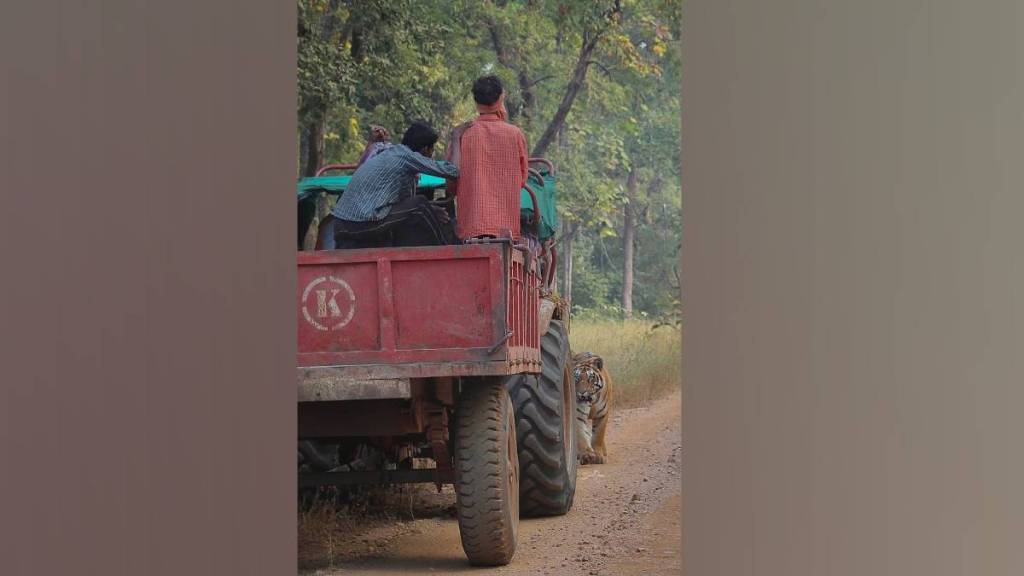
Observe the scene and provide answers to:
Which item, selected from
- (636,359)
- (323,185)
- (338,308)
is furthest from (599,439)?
(636,359)

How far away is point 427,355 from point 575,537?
1.82 m

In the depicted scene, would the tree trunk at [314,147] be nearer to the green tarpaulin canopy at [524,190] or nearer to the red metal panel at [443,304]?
the green tarpaulin canopy at [524,190]

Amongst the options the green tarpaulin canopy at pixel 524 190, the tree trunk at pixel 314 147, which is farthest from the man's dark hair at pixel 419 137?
the tree trunk at pixel 314 147

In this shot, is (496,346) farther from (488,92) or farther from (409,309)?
(488,92)

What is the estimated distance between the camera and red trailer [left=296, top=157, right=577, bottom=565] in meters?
6.14

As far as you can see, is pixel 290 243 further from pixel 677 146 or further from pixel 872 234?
pixel 677 146

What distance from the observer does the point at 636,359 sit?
17547mm

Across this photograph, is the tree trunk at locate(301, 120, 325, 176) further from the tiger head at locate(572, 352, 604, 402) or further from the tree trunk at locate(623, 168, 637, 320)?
the tree trunk at locate(623, 168, 637, 320)

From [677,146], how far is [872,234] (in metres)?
29.2

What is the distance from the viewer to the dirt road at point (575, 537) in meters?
6.68

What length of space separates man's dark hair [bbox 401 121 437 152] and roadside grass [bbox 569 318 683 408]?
8.59 meters

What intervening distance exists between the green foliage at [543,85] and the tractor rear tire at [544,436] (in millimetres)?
3876

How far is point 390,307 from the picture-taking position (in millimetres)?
6180

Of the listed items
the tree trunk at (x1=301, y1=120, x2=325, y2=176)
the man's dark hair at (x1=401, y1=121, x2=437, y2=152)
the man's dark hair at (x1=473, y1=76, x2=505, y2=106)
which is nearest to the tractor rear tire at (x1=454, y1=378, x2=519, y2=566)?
the man's dark hair at (x1=401, y1=121, x2=437, y2=152)
